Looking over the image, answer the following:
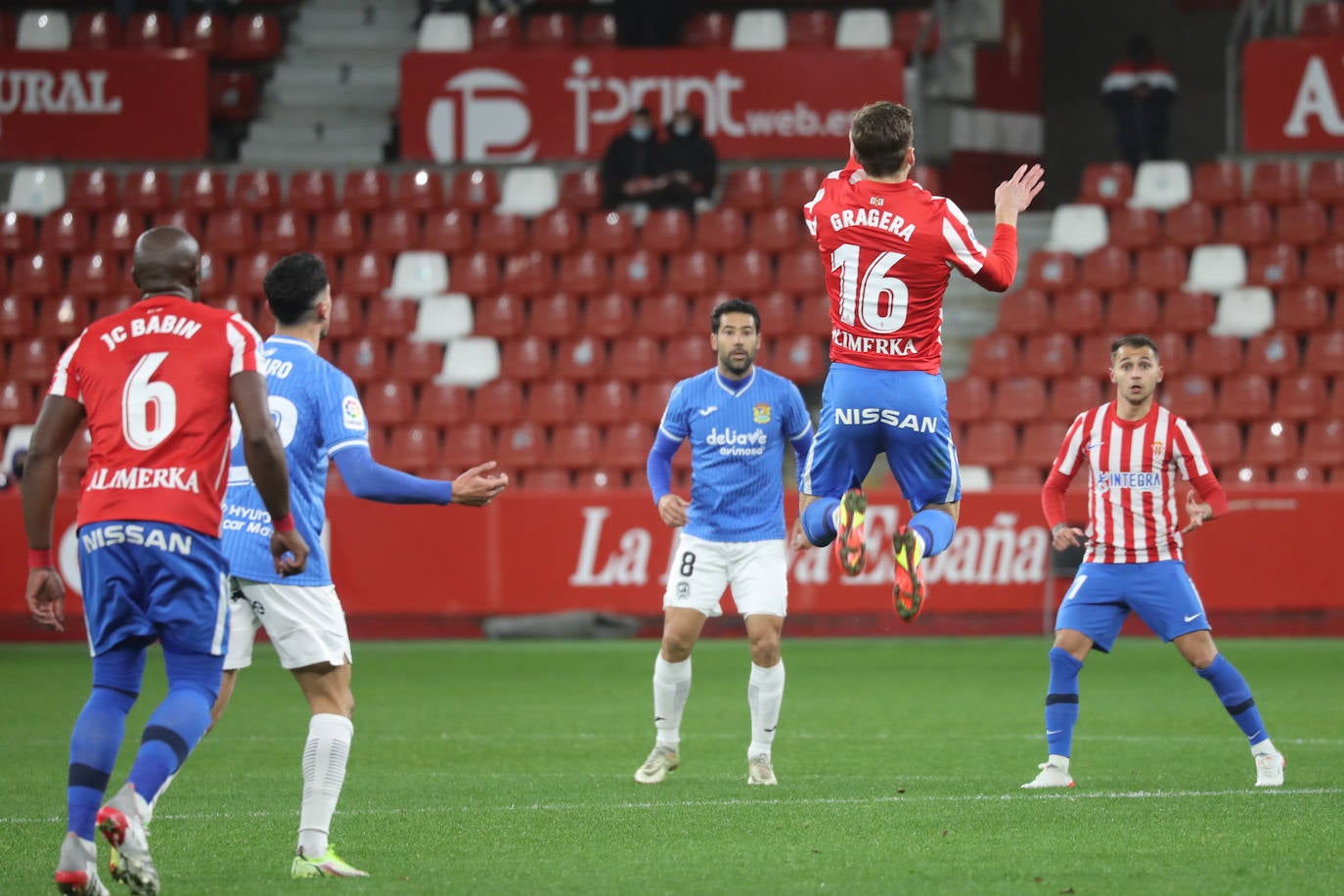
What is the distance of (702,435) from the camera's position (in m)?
9.65

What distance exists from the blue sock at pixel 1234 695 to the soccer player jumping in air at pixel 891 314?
2.07m

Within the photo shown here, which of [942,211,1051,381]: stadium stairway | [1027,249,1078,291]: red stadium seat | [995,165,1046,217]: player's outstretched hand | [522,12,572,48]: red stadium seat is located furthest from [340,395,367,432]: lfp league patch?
[522,12,572,48]: red stadium seat

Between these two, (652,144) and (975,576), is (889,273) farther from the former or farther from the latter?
(652,144)

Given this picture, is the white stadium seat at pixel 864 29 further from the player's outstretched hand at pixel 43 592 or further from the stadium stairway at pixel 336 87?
the player's outstretched hand at pixel 43 592

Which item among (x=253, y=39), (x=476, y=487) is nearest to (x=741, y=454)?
(x=476, y=487)

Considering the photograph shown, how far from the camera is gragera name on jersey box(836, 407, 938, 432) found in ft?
24.6

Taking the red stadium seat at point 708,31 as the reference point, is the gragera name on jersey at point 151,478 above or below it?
below

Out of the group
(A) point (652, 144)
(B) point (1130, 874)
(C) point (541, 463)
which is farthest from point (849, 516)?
(A) point (652, 144)

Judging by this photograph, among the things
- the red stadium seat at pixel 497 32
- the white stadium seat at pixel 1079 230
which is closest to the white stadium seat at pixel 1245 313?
the white stadium seat at pixel 1079 230

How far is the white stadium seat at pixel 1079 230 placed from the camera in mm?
21656

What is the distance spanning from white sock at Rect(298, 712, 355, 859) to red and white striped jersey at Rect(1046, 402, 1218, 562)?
Answer: 4057mm

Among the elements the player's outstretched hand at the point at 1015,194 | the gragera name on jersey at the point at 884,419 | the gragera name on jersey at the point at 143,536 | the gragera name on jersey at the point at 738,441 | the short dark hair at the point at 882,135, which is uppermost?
the short dark hair at the point at 882,135

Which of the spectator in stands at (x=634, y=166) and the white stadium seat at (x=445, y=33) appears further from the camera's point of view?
the white stadium seat at (x=445, y=33)

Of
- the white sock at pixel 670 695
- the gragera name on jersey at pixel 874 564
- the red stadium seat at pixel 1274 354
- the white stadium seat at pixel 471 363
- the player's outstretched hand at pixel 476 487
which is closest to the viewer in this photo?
the player's outstretched hand at pixel 476 487
